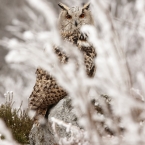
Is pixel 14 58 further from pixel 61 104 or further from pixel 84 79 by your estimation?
pixel 61 104

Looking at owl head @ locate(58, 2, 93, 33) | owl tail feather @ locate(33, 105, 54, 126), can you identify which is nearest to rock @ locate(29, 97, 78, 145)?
owl tail feather @ locate(33, 105, 54, 126)

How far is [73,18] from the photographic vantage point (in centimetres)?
476

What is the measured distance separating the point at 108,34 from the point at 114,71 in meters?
0.16

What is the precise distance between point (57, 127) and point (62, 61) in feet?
2.06

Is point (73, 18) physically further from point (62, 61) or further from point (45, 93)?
point (45, 93)

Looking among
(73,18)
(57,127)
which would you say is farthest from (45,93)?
(73,18)

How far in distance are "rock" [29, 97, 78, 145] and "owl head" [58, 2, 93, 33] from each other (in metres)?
0.82

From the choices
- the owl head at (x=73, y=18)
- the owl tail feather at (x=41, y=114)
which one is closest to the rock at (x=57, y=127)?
the owl tail feather at (x=41, y=114)

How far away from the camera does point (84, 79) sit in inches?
66.5

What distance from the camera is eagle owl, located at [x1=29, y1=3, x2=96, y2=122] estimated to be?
4.30 m

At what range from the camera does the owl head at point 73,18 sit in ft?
15.6

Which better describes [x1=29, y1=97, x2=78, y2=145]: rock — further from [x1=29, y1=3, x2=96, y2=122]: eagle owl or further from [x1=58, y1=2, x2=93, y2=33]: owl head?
[x1=58, y1=2, x2=93, y2=33]: owl head

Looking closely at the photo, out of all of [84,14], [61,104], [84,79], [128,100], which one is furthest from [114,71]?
[84,14]

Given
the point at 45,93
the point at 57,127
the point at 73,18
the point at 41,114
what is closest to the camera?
the point at 57,127
